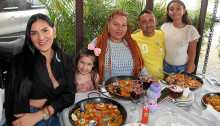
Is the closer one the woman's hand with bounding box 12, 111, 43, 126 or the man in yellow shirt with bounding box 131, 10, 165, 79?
the woman's hand with bounding box 12, 111, 43, 126

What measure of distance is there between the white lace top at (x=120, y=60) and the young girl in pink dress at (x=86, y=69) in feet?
0.59

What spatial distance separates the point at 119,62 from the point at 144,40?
58 centimetres

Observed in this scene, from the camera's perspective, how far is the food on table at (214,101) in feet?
4.85

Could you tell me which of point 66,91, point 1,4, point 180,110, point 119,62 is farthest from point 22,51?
point 1,4

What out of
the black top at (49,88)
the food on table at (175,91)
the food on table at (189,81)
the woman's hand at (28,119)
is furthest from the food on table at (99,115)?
the food on table at (189,81)

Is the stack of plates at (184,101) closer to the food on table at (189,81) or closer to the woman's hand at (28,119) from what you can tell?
the food on table at (189,81)

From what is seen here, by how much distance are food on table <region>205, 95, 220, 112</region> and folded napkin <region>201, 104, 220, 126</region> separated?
134 mm

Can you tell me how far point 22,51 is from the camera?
147cm

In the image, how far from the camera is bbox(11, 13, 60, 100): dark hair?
55.6 inches

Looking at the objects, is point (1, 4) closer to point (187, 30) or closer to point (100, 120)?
point (100, 120)

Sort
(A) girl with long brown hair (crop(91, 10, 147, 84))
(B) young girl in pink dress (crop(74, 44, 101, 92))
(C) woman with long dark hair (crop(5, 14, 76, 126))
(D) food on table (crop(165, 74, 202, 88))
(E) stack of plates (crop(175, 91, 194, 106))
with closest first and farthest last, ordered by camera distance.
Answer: (C) woman with long dark hair (crop(5, 14, 76, 126))
(E) stack of plates (crop(175, 91, 194, 106))
(D) food on table (crop(165, 74, 202, 88))
(B) young girl in pink dress (crop(74, 44, 101, 92))
(A) girl with long brown hair (crop(91, 10, 147, 84))

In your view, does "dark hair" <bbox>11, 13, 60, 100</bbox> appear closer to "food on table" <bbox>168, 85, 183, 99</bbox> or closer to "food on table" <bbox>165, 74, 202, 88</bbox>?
"food on table" <bbox>168, 85, 183, 99</bbox>

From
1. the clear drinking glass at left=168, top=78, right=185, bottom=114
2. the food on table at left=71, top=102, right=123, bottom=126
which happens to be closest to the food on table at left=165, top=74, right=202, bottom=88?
the clear drinking glass at left=168, top=78, right=185, bottom=114

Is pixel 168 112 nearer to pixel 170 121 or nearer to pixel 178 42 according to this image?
pixel 170 121
